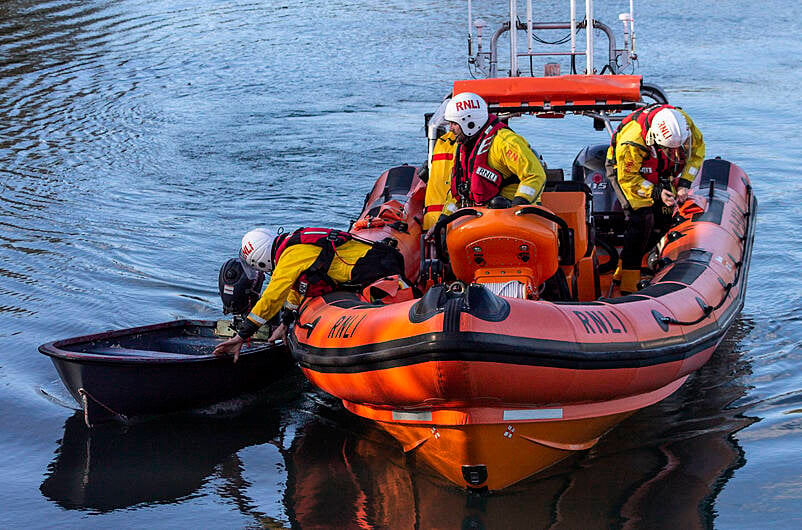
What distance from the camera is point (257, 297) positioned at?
546cm

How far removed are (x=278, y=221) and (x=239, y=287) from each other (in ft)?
11.5

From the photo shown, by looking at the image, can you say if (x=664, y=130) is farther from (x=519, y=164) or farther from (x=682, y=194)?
(x=519, y=164)

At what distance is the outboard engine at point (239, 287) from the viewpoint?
17.8ft

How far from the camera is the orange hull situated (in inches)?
153

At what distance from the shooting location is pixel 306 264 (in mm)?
4797

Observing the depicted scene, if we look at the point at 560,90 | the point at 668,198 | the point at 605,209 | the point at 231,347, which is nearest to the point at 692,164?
the point at 668,198

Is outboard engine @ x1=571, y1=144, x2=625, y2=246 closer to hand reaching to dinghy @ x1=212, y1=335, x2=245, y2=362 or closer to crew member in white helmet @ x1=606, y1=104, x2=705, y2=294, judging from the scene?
crew member in white helmet @ x1=606, y1=104, x2=705, y2=294

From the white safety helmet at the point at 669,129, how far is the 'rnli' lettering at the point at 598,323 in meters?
1.52

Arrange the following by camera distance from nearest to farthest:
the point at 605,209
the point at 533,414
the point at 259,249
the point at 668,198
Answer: the point at 533,414, the point at 259,249, the point at 668,198, the point at 605,209

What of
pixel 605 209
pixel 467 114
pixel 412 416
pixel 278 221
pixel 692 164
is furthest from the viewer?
pixel 278 221

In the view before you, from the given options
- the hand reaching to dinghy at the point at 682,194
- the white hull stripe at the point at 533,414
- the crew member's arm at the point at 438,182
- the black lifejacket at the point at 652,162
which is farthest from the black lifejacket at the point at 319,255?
the hand reaching to dinghy at the point at 682,194

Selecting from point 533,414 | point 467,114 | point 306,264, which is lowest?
point 533,414

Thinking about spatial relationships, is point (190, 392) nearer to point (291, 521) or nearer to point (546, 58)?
point (291, 521)

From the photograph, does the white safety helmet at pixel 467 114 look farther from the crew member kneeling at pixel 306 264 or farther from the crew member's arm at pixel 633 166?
the crew member's arm at pixel 633 166
